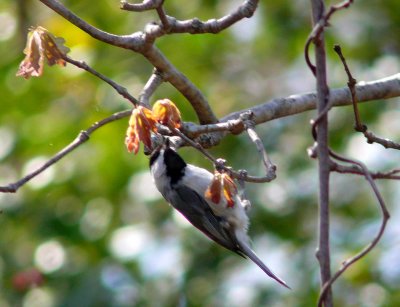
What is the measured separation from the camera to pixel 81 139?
250 centimetres

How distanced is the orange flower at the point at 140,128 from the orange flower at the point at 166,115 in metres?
0.03

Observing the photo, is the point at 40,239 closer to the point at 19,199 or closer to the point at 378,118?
the point at 19,199

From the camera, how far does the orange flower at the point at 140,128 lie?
2.57 meters

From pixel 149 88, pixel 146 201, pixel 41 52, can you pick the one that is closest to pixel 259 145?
pixel 149 88

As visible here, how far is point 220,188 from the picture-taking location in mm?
2684

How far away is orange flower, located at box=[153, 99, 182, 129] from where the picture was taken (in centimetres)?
263

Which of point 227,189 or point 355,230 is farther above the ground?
point 227,189

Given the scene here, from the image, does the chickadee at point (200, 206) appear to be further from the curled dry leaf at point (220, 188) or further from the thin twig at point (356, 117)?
the thin twig at point (356, 117)

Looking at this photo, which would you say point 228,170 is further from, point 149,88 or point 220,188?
point 149,88

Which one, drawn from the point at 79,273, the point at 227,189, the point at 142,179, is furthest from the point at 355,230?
the point at 227,189

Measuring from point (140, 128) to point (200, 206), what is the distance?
1.40 metres

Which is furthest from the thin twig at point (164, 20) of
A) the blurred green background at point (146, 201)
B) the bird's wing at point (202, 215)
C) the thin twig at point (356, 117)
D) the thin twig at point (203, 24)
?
the blurred green background at point (146, 201)

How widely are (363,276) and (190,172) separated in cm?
177

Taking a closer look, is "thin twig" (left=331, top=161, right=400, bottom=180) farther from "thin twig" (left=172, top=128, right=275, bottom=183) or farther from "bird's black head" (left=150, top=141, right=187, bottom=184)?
→ "bird's black head" (left=150, top=141, right=187, bottom=184)
